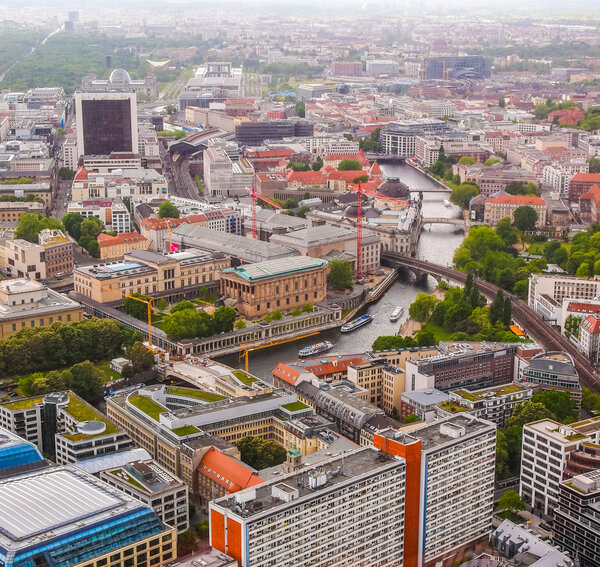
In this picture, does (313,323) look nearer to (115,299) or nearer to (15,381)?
(115,299)

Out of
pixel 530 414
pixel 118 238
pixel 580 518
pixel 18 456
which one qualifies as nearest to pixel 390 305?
pixel 118 238

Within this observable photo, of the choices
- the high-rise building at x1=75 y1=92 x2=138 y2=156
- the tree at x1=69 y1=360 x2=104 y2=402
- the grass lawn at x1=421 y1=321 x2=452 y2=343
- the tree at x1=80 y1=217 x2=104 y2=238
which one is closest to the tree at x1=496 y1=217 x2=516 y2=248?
the grass lawn at x1=421 y1=321 x2=452 y2=343

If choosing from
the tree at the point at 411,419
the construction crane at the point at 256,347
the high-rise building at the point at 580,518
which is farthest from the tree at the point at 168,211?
the high-rise building at the point at 580,518

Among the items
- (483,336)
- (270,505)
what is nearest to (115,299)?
(483,336)

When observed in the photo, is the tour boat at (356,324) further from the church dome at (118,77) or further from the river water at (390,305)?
the church dome at (118,77)

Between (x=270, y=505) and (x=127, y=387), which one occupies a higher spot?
(x=270, y=505)

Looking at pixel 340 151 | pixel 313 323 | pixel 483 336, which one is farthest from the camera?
pixel 340 151

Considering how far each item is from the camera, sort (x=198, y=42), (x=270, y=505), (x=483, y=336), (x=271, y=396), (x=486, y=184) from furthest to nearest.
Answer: (x=198, y=42), (x=486, y=184), (x=483, y=336), (x=271, y=396), (x=270, y=505)

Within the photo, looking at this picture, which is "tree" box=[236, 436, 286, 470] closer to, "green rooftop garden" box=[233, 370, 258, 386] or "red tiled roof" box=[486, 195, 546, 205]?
"green rooftop garden" box=[233, 370, 258, 386]
